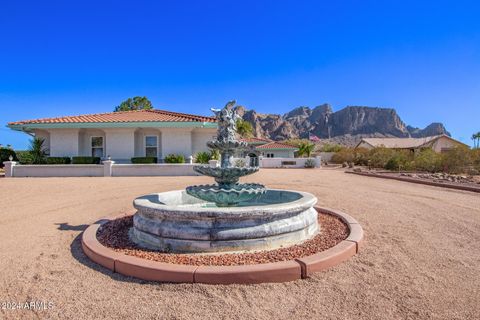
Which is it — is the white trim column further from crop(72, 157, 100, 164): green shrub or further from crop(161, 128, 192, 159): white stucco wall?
crop(161, 128, 192, 159): white stucco wall

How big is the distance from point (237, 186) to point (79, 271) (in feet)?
9.26

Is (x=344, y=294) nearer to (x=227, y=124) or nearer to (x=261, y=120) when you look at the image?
(x=227, y=124)

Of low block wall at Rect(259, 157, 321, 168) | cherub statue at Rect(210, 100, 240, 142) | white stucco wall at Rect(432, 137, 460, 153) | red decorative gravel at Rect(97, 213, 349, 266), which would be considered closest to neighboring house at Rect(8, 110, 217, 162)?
low block wall at Rect(259, 157, 321, 168)

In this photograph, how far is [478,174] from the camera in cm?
2006

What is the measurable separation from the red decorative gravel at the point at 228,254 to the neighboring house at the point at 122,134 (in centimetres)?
1537

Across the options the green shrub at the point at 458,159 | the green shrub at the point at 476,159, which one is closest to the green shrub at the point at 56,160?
the green shrub at the point at 458,159

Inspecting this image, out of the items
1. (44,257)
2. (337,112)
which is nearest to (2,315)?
(44,257)

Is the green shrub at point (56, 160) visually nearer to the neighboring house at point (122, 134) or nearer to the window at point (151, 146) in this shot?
the neighboring house at point (122, 134)

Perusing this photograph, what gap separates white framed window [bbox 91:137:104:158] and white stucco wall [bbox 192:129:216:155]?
6805 mm

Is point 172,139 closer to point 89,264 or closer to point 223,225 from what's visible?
point 89,264

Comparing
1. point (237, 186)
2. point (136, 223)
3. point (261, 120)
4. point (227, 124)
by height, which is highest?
point (261, 120)

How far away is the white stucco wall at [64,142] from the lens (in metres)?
21.2

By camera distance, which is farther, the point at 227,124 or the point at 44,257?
the point at 227,124

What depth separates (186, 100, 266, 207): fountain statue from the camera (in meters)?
5.17
